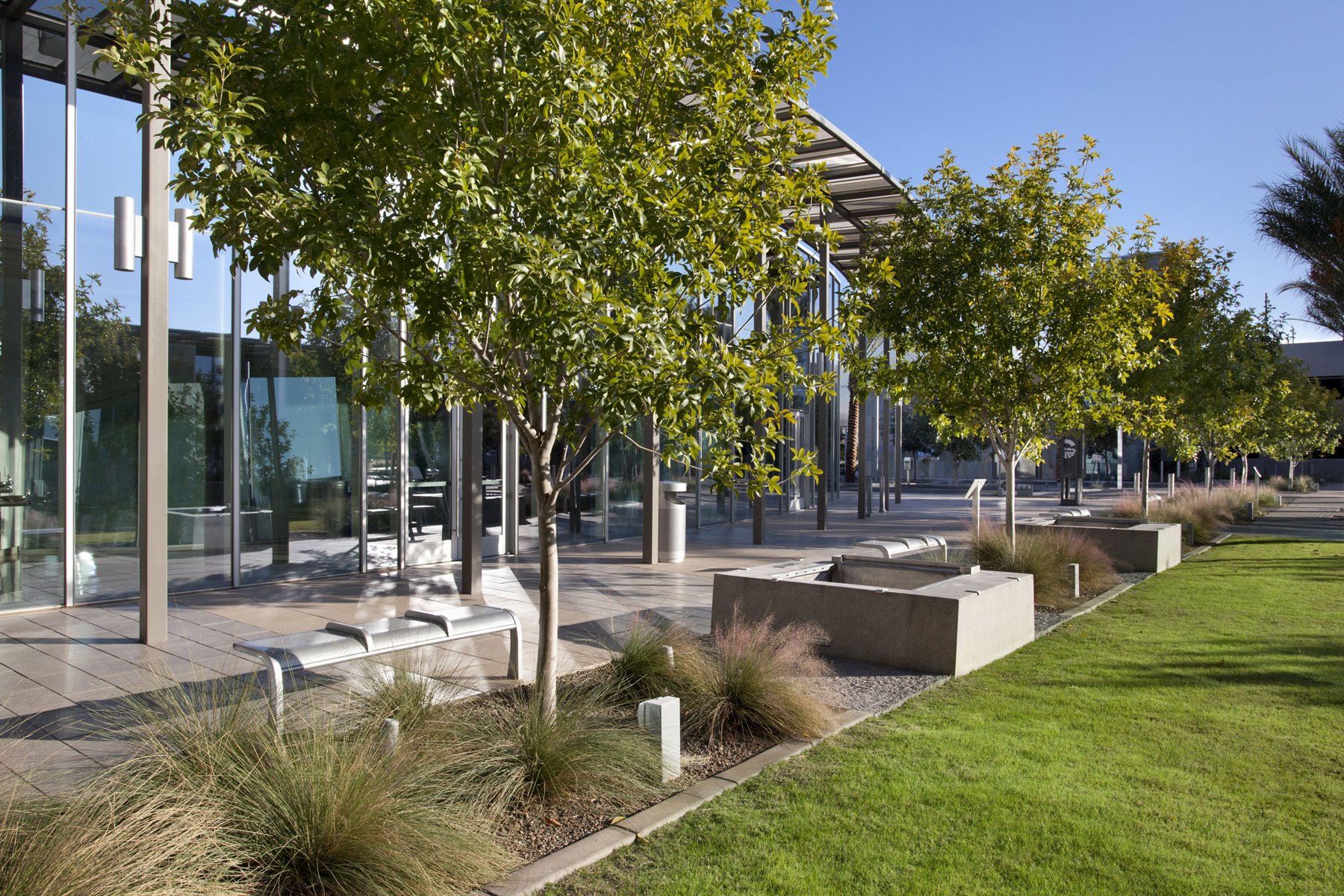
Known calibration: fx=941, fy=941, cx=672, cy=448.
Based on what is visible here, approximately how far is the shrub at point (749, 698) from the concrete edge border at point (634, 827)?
0.13m

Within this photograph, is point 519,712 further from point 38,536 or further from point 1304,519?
point 1304,519

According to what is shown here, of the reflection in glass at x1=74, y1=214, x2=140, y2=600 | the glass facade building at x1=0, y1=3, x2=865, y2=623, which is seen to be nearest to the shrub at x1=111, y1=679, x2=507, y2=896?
the glass facade building at x1=0, y1=3, x2=865, y2=623

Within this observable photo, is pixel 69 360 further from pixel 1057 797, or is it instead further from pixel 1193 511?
pixel 1193 511

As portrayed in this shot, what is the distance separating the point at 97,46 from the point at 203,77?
8453mm

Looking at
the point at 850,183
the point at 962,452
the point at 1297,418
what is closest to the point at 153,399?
the point at 850,183

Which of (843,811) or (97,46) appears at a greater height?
(97,46)

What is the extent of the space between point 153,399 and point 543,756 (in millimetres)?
5551

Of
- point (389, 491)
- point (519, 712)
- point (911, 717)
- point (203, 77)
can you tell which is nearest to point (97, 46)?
point (389, 491)

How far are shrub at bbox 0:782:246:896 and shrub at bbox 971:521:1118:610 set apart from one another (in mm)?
9806

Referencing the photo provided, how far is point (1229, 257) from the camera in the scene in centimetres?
1897

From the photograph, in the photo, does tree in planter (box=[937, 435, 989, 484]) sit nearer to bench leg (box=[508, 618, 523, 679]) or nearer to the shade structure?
the shade structure

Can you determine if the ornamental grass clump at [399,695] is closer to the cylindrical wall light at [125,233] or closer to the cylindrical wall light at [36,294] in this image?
the cylindrical wall light at [125,233]

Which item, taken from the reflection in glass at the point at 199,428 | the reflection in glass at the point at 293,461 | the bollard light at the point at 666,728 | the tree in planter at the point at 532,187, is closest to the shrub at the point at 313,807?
the bollard light at the point at 666,728

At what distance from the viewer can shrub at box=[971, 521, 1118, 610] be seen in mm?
11492
